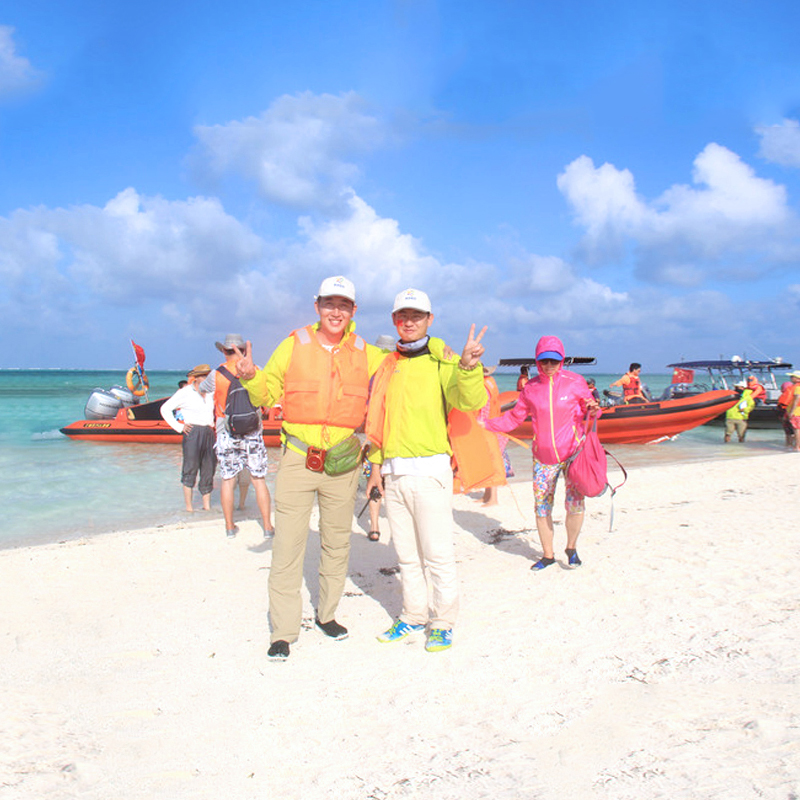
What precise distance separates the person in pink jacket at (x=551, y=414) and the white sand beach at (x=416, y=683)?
2.59ft

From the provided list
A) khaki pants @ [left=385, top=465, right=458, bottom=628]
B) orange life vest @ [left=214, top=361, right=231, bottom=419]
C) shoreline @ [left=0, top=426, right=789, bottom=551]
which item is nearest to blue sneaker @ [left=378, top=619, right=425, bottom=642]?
khaki pants @ [left=385, top=465, right=458, bottom=628]

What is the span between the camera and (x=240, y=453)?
5.78 metres

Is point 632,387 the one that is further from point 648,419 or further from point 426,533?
point 426,533

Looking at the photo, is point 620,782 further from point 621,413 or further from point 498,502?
point 621,413

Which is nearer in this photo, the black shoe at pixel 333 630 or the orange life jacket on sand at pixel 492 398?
the black shoe at pixel 333 630

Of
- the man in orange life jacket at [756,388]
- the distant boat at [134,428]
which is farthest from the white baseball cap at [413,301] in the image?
the man in orange life jacket at [756,388]

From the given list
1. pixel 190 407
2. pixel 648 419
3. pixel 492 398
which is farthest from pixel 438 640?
pixel 648 419

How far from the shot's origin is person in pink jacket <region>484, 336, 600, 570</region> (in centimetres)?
442

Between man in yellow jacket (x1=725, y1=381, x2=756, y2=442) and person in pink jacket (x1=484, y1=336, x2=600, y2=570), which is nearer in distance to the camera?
person in pink jacket (x1=484, y1=336, x2=600, y2=570)

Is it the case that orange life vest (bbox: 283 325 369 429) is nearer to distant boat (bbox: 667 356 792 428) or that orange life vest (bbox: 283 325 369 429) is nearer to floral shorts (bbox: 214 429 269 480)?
floral shorts (bbox: 214 429 269 480)

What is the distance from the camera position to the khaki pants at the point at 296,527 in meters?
3.25

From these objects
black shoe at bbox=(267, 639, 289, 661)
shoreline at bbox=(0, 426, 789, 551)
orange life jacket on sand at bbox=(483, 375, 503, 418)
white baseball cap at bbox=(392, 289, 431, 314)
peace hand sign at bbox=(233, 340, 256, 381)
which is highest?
white baseball cap at bbox=(392, 289, 431, 314)

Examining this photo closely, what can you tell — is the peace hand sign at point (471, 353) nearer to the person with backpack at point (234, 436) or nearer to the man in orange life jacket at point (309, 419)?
the man in orange life jacket at point (309, 419)

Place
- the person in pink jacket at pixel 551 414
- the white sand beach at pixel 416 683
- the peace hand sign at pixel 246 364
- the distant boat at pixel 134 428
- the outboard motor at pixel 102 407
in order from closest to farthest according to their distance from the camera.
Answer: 1. the white sand beach at pixel 416 683
2. the peace hand sign at pixel 246 364
3. the person in pink jacket at pixel 551 414
4. the distant boat at pixel 134 428
5. the outboard motor at pixel 102 407
